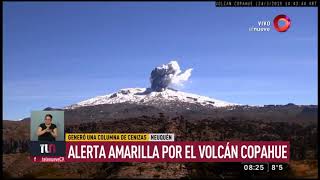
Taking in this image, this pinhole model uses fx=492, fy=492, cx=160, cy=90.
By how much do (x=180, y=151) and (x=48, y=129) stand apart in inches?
1188

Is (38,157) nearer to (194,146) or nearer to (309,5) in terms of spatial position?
(194,146)

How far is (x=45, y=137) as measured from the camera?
4537 inches

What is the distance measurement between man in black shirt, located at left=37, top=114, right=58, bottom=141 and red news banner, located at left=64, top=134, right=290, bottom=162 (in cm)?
413

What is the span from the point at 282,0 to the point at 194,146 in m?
40.1

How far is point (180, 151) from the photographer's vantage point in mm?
111062

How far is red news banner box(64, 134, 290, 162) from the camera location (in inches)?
3915

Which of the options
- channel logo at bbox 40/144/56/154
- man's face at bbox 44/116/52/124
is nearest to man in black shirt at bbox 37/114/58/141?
man's face at bbox 44/116/52/124

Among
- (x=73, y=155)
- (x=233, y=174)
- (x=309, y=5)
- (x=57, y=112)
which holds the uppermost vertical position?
(x=309, y=5)

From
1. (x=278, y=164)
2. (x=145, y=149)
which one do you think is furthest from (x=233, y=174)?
(x=278, y=164)

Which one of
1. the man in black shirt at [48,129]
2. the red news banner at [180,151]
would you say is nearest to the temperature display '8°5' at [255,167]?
the red news banner at [180,151]

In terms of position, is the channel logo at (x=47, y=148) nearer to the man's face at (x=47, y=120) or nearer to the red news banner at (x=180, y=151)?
the red news banner at (x=180, y=151)

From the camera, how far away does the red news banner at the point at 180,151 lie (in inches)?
3915

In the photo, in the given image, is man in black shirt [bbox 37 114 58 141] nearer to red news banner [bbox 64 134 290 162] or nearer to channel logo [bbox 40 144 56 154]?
channel logo [bbox 40 144 56 154]

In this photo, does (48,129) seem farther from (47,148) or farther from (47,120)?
(47,148)
